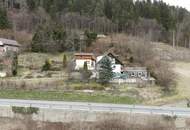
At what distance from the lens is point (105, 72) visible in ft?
122

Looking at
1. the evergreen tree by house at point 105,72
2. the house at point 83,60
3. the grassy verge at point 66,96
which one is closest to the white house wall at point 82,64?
the house at point 83,60

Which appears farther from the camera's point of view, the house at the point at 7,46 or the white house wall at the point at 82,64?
the house at the point at 7,46

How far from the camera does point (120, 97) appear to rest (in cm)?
3359

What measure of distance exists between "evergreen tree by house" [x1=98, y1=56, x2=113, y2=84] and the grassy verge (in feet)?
10.9

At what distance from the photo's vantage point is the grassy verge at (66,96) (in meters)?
32.7

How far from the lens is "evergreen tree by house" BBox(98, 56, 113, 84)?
122 feet

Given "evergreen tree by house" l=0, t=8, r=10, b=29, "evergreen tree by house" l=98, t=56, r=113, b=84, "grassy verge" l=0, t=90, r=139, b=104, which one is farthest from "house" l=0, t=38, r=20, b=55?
"evergreen tree by house" l=98, t=56, r=113, b=84

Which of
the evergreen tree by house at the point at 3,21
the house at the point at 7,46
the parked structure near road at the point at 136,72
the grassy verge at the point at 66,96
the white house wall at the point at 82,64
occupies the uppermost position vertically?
the evergreen tree by house at the point at 3,21

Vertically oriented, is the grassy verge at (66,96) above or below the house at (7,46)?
below

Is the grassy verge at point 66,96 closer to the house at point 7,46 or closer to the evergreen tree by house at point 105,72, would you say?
the evergreen tree by house at point 105,72

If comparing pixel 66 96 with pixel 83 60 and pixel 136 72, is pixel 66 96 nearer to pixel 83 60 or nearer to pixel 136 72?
pixel 83 60

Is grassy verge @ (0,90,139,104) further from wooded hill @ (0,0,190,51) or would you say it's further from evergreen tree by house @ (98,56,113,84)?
wooded hill @ (0,0,190,51)

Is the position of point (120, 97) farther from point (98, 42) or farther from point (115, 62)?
point (98, 42)

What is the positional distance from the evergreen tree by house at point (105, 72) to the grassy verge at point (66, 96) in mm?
3322
